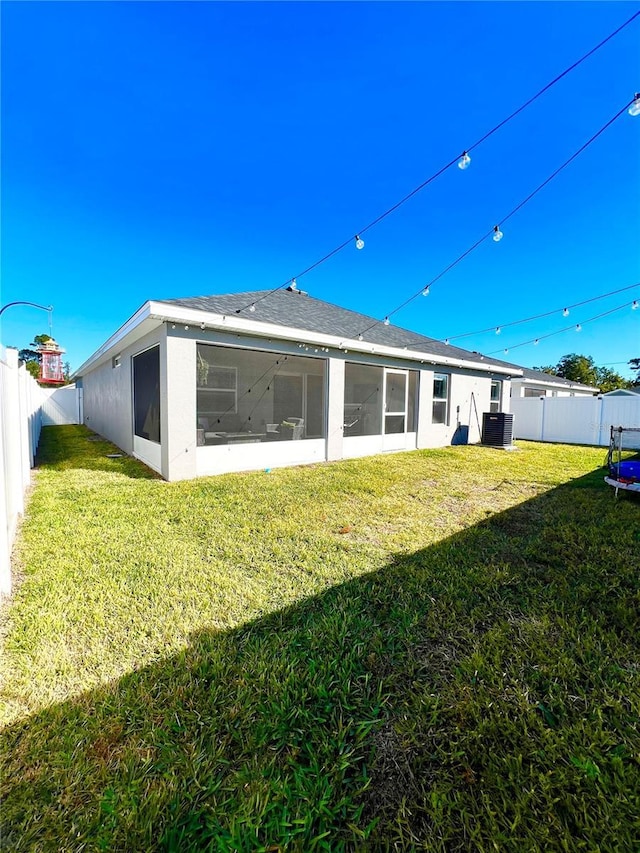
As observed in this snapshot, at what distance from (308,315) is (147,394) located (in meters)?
4.28

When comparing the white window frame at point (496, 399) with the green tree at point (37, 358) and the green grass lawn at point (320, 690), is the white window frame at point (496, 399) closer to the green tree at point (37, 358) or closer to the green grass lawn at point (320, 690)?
the green grass lawn at point (320, 690)

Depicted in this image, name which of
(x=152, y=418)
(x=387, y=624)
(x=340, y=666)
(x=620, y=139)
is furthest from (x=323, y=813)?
(x=620, y=139)

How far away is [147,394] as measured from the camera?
771 cm

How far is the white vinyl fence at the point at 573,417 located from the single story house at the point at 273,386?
161 cm

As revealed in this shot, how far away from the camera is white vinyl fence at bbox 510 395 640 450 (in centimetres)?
1136

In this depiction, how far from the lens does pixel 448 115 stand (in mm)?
5137

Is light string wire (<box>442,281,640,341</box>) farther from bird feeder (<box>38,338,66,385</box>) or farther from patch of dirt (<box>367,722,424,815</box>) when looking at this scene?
bird feeder (<box>38,338,66,385</box>)

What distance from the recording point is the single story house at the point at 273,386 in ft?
19.7

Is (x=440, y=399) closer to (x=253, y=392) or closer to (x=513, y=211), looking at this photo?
(x=253, y=392)

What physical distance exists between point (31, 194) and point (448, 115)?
31.3 feet

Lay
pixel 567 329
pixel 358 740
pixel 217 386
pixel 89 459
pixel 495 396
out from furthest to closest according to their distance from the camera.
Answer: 1. pixel 495 396
2. pixel 217 386
3. pixel 567 329
4. pixel 89 459
5. pixel 358 740

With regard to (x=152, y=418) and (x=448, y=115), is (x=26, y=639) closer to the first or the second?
(x=152, y=418)

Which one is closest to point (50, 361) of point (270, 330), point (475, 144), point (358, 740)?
point (270, 330)

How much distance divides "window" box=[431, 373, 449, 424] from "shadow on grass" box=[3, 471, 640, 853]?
865cm
